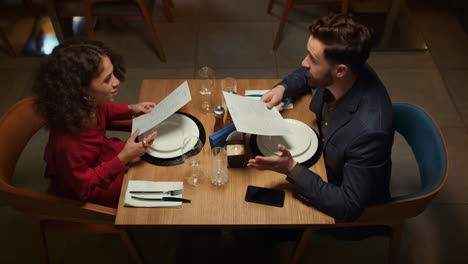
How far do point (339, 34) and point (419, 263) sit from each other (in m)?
1.46

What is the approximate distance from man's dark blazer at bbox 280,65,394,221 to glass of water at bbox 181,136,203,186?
0.38 m

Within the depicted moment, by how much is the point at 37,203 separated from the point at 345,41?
1424 mm

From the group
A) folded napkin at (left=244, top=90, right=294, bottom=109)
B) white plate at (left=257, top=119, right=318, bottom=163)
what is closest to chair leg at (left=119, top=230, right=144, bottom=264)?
white plate at (left=257, top=119, right=318, bottom=163)

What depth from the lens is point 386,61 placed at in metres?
3.25

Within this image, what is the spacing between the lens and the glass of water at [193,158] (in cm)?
150

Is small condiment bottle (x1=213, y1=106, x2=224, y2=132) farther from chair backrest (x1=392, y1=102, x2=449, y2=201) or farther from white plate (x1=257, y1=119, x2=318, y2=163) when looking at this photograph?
chair backrest (x1=392, y1=102, x2=449, y2=201)

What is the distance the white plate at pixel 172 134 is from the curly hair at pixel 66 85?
318 millimetres

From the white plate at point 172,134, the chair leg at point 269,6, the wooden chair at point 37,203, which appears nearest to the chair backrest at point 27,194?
the wooden chair at point 37,203

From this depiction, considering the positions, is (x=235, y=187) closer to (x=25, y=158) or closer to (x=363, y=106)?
(x=363, y=106)

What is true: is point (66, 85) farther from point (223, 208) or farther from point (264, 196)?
point (264, 196)

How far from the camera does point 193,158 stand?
1564 mm

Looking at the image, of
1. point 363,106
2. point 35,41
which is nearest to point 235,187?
point 363,106

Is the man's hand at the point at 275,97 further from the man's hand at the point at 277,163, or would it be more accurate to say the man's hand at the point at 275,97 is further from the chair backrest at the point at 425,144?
the chair backrest at the point at 425,144

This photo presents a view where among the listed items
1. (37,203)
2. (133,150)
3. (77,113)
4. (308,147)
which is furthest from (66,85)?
(308,147)
